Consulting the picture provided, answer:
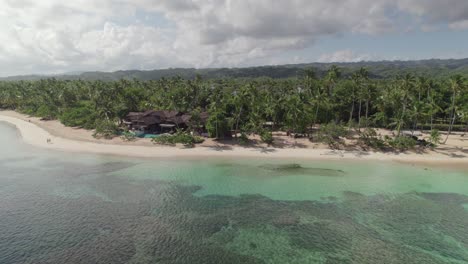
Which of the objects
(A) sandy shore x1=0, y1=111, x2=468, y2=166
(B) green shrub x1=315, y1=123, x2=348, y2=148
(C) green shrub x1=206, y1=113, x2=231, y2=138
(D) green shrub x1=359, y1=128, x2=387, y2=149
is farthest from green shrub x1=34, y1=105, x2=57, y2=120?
(D) green shrub x1=359, y1=128, x2=387, y2=149

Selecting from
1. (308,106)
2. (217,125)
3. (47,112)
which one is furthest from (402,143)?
(47,112)

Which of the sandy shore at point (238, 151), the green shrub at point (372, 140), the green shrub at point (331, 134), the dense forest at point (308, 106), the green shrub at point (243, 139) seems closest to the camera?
the sandy shore at point (238, 151)

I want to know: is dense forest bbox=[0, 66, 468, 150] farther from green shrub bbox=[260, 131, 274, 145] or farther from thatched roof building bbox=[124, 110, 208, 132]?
thatched roof building bbox=[124, 110, 208, 132]

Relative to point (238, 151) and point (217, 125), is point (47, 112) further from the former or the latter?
point (238, 151)

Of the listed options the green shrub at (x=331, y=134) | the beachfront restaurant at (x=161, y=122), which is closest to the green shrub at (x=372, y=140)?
the green shrub at (x=331, y=134)

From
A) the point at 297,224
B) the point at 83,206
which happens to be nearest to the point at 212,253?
the point at 297,224

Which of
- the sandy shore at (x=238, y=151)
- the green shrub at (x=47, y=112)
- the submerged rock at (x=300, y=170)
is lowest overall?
the submerged rock at (x=300, y=170)

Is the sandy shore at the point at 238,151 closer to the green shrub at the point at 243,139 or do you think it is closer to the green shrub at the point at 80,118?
the green shrub at the point at 243,139
